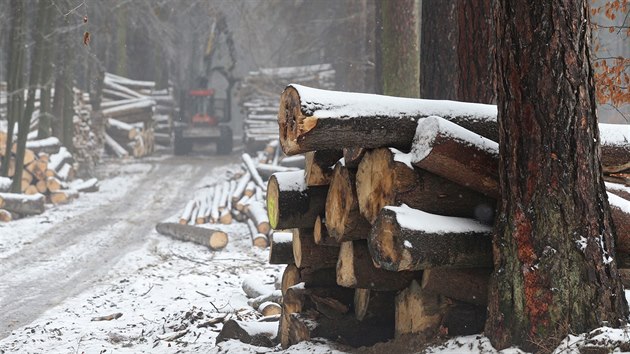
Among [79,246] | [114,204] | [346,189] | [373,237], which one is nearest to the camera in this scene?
[373,237]

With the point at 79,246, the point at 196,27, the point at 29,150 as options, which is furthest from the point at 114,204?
the point at 196,27

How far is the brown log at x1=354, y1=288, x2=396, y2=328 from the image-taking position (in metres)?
5.96

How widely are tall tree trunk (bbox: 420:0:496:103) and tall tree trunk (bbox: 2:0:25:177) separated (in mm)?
10841

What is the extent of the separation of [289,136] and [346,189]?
72 centimetres

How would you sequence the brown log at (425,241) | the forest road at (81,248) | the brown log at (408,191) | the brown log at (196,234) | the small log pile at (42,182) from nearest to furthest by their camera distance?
the brown log at (425,241) → the brown log at (408,191) → the forest road at (81,248) → the brown log at (196,234) → the small log pile at (42,182)

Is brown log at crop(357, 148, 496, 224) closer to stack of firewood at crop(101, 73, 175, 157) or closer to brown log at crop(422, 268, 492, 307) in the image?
brown log at crop(422, 268, 492, 307)

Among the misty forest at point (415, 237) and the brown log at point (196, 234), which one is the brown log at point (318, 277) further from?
the brown log at point (196, 234)

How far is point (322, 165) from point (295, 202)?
41 centimetres

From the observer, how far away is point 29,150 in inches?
732

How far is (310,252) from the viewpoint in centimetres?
640

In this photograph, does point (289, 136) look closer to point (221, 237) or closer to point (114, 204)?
point (221, 237)

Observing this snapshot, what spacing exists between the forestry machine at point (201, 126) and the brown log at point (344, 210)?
74.3 feet

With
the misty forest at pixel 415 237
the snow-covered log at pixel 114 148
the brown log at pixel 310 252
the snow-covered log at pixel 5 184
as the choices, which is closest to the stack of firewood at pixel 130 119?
the snow-covered log at pixel 114 148

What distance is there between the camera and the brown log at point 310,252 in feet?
21.0
